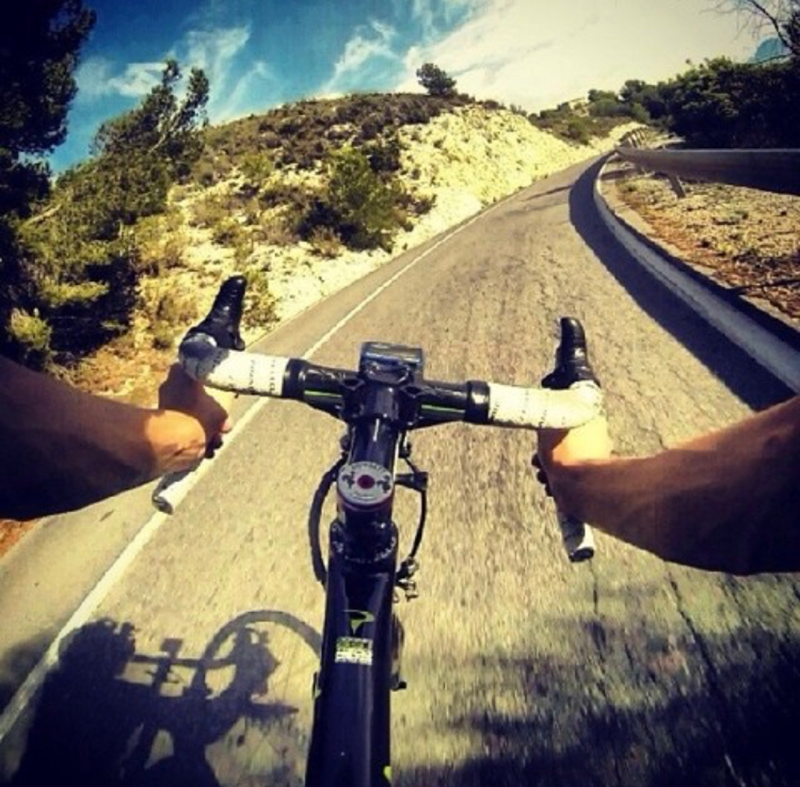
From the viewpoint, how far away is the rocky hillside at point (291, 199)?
37.1 feet

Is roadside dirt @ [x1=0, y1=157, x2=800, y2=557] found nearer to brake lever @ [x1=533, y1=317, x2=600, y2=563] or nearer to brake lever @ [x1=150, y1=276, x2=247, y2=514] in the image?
brake lever @ [x1=533, y1=317, x2=600, y2=563]

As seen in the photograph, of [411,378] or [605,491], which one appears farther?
[605,491]

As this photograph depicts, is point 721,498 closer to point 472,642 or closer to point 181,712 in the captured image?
point 472,642

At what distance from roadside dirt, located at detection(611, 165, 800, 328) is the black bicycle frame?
4.30 metres

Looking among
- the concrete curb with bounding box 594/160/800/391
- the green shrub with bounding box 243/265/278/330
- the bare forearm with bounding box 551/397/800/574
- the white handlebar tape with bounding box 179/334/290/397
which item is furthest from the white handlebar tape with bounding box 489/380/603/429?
the green shrub with bounding box 243/265/278/330

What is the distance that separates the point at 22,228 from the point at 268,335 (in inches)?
163

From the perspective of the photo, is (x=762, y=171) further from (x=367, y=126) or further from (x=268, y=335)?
(x=367, y=126)

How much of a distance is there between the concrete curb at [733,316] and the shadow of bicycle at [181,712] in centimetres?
362

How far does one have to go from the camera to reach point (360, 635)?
4.80 ft

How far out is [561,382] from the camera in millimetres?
2096

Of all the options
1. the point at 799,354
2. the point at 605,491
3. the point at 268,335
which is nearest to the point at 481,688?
the point at 605,491

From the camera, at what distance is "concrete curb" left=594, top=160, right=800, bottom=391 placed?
13.6 ft

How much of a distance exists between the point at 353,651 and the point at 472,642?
5.00ft

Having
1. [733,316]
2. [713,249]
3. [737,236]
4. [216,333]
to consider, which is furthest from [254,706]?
[737,236]
